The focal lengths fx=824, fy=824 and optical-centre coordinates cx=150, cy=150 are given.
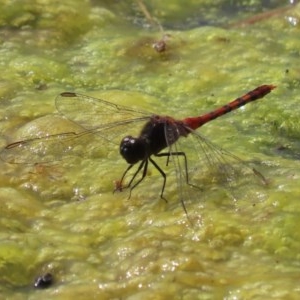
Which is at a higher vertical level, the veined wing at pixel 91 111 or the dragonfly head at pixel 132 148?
the dragonfly head at pixel 132 148

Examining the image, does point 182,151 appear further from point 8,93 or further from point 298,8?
point 298,8

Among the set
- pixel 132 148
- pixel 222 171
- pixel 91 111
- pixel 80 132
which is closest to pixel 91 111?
pixel 91 111

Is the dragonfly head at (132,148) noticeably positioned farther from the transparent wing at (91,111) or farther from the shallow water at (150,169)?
the transparent wing at (91,111)

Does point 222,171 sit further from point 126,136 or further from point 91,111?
point 91,111

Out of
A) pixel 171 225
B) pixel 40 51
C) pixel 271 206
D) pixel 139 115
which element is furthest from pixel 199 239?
pixel 40 51

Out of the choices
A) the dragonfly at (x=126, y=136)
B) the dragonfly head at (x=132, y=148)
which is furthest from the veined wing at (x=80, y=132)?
the dragonfly head at (x=132, y=148)

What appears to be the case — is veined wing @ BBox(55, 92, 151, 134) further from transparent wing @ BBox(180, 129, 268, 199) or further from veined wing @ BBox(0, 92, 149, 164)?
transparent wing @ BBox(180, 129, 268, 199)
